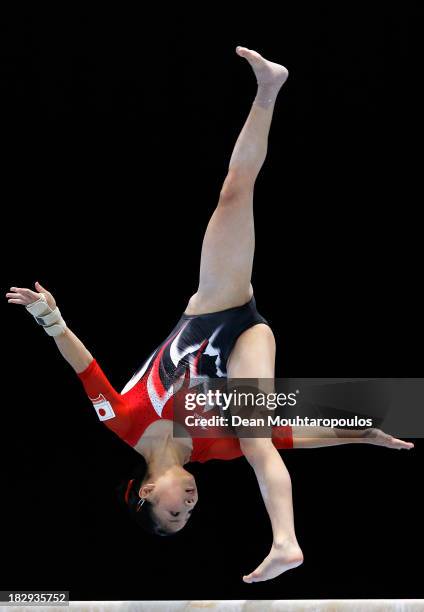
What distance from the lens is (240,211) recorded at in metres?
4.18

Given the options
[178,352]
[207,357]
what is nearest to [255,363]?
[207,357]

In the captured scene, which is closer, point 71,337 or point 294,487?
point 71,337

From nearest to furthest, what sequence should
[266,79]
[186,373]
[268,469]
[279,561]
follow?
[279,561]
[268,469]
[266,79]
[186,373]

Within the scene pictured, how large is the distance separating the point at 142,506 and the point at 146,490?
69mm

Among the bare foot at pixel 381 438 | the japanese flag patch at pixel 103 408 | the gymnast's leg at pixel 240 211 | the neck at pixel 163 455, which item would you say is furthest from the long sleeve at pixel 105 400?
the bare foot at pixel 381 438

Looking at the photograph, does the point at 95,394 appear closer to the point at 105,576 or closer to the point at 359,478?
the point at 105,576

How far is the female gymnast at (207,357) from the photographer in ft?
13.3

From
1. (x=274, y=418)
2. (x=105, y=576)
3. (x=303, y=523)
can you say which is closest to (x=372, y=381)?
(x=274, y=418)

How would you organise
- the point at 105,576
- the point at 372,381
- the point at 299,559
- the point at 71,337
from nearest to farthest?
the point at 299,559, the point at 71,337, the point at 372,381, the point at 105,576

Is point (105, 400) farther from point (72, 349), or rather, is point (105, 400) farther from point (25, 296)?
point (25, 296)

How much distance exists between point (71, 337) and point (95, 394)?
23 centimetres

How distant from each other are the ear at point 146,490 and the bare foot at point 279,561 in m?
0.55

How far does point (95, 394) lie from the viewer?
4078 mm

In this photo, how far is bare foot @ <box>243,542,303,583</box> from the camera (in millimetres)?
3725
